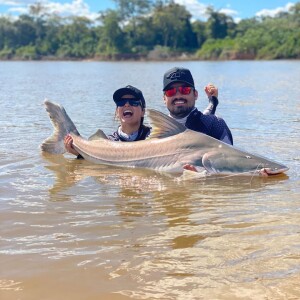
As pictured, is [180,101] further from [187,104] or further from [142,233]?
[142,233]

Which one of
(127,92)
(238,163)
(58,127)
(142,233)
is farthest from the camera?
(58,127)

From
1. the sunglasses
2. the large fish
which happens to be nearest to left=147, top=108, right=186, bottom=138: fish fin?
the large fish

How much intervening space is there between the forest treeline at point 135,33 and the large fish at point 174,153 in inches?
3056

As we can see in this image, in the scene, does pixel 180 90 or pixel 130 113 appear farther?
pixel 130 113

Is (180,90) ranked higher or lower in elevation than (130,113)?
higher

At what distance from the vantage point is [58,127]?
303 inches

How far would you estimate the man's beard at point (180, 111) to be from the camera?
20.5 ft

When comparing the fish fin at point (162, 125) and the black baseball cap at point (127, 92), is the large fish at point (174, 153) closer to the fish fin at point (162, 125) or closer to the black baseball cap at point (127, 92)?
the fish fin at point (162, 125)

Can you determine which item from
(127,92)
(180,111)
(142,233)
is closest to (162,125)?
(180,111)

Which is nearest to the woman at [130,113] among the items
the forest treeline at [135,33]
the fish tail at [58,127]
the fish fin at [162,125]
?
the fish fin at [162,125]

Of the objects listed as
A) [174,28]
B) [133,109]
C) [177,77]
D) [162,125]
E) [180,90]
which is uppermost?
[174,28]

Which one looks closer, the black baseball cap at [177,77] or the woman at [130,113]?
the black baseball cap at [177,77]

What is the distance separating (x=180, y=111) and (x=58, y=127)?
213 cm

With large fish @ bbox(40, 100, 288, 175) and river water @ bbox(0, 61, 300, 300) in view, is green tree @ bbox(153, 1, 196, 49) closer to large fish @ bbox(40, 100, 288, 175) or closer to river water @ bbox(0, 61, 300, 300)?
large fish @ bbox(40, 100, 288, 175)
